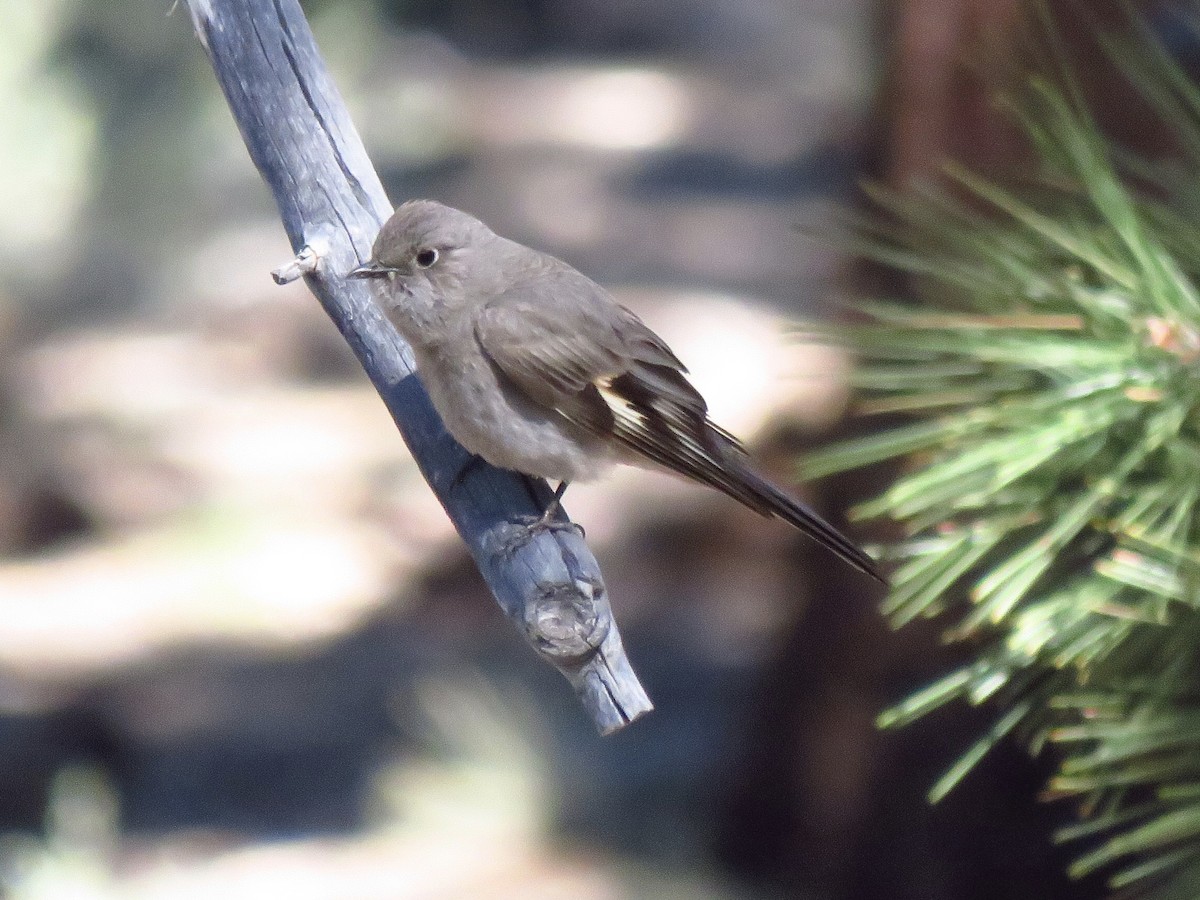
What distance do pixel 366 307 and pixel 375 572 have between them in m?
5.52

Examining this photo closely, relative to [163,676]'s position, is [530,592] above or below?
below

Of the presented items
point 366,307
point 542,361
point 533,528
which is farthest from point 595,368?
point 533,528

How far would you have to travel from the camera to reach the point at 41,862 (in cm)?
564

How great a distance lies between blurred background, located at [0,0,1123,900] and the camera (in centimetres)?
496

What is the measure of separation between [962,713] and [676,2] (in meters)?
17.3

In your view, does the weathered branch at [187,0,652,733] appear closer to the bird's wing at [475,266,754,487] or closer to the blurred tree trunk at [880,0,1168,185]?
the bird's wing at [475,266,754,487]

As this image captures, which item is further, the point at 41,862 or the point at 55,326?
the point at 55,326

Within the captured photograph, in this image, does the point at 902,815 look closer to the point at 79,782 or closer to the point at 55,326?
the point at 79,782

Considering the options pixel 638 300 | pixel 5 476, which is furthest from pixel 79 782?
pixel 638 300

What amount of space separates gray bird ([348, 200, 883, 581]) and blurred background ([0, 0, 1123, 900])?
0.37m


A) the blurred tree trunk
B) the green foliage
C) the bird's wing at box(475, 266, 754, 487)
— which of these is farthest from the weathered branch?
the blurred tree trunk

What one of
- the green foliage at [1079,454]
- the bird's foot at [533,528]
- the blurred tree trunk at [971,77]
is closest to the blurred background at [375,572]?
the blurred tree trunk at [971,77]

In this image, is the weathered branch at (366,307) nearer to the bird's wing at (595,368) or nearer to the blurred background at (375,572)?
the bird's wing at (595,368)

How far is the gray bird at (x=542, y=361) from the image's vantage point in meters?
2.74
